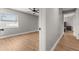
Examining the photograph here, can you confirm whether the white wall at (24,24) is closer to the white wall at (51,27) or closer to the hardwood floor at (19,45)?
the hardwood floor at (19,45)

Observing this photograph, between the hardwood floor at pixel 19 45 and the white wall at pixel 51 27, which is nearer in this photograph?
the white wall at pixel 51 27

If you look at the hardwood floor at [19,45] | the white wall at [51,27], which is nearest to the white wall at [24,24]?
the hardwood floor at [19,45]

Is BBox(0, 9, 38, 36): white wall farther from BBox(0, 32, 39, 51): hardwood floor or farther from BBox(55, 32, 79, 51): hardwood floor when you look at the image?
BBox(55, 32, 79, 51): hardwood floor

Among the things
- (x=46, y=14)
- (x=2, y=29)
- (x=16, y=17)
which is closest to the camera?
(x=46, y=14)

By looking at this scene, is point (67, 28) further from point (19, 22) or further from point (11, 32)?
point (11, 32)

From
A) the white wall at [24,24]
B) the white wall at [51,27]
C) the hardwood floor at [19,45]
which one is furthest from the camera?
the white wall at [24,24]

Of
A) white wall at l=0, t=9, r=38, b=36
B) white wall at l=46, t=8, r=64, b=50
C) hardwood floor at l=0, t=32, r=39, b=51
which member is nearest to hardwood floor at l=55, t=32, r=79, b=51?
white wall at l=46, t=8, r=64, b=50

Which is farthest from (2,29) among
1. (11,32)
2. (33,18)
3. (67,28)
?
(67,28)

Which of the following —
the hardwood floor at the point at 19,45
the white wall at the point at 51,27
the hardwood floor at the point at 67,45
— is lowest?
the hardwood floor at the point at 67,45

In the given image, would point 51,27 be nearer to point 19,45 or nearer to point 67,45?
point 67,45

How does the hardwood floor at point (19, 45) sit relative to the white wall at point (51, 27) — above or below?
below
